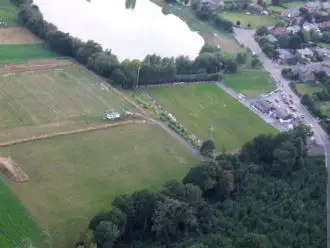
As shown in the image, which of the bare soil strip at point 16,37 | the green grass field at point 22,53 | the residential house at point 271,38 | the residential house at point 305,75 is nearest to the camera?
the green grass field at point 22,53

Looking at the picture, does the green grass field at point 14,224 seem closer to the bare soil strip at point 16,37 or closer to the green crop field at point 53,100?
the green crop field at point 53,100

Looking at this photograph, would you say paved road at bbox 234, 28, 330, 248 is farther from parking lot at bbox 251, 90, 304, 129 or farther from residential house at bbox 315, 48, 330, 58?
residential house at bbox 315, 48, 330, 58

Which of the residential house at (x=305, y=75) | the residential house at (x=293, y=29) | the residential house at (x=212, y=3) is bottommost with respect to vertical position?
the residential house at (x=305, y=75)

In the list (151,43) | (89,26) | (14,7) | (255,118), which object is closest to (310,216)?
(255,118)

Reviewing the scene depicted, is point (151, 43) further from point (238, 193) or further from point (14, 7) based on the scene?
point (238, 193)

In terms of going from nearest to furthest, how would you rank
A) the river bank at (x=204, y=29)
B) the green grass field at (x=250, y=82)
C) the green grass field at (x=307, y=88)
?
1. the green grass field at (x=250, y=82)
2. the green grass field at (x=307, y=88)
3. the river bank at (x=204, y=29)

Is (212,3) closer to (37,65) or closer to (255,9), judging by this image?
(255,9)

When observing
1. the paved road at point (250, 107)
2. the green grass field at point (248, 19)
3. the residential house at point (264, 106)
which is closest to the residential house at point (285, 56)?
the green grass field at point (248, 19)
